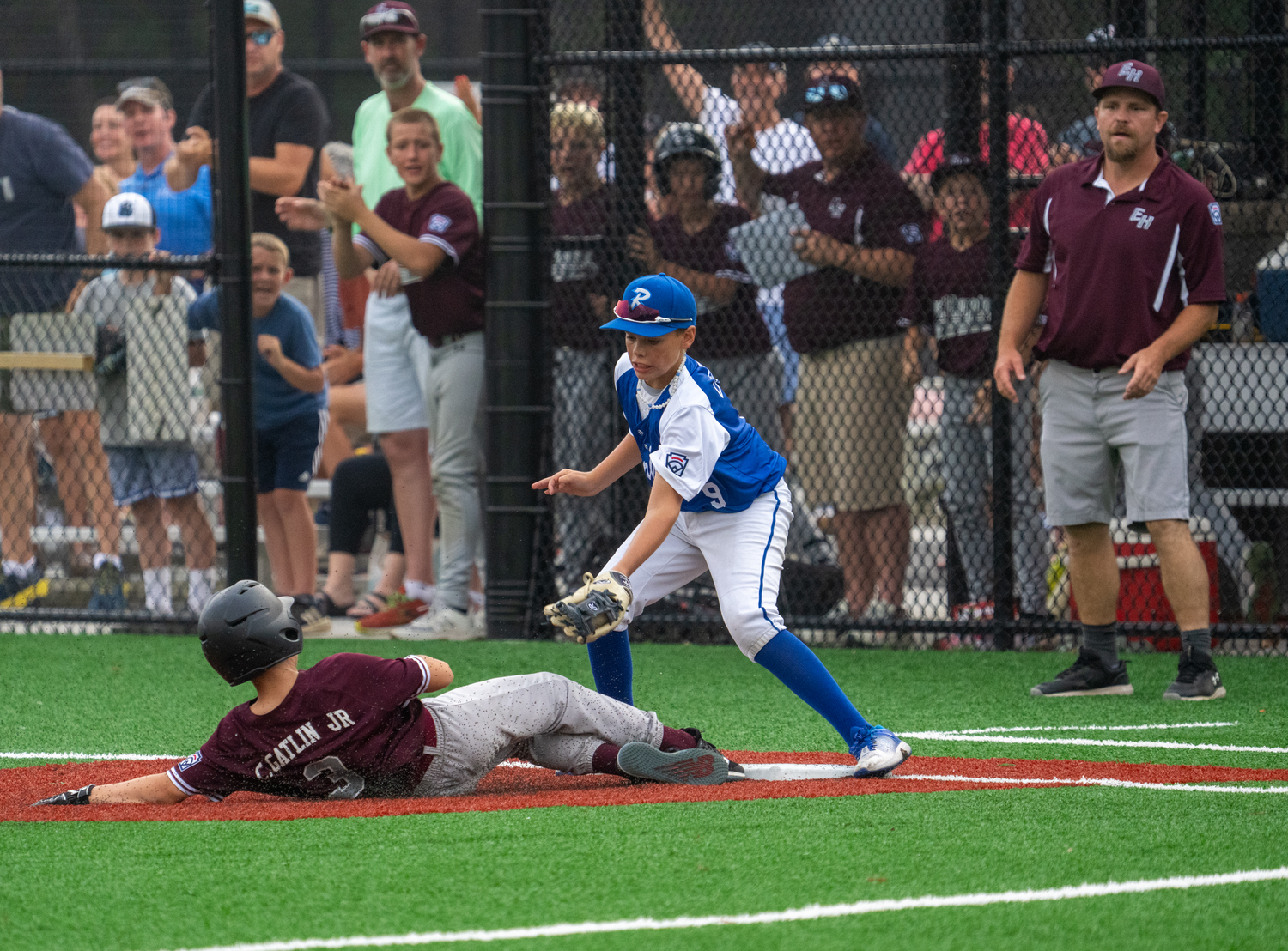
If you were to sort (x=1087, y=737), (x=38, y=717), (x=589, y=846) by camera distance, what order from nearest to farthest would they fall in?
(x=589, y=846), (x=1087, y=737), (x=38, y=717)

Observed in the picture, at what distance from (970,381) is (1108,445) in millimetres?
1335

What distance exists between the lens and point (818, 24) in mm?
7719

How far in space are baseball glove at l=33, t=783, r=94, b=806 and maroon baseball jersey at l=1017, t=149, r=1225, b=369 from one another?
3870 millimetres

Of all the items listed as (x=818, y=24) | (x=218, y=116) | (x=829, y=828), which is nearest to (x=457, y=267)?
(x=218, y=116)

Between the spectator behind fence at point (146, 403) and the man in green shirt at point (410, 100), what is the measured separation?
1.28 m

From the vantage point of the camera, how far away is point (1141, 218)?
6.04 meters

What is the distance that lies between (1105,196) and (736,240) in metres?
2.05

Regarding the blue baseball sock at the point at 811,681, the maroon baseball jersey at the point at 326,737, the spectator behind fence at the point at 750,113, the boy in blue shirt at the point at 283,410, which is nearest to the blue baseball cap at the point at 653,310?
the blue baseball sock at the point at 811,681

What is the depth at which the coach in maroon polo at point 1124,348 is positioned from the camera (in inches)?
236

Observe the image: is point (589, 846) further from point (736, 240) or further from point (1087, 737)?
point (736, 240)

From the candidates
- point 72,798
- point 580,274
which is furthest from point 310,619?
point 72,798

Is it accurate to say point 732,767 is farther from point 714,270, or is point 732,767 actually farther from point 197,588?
point 197,588

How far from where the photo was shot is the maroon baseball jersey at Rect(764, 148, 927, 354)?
7484 millimetres

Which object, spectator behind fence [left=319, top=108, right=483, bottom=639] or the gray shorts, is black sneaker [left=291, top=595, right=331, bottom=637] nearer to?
spectator behind fence [left=319, top=108, right=483, bottom=639]
